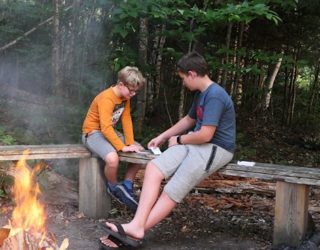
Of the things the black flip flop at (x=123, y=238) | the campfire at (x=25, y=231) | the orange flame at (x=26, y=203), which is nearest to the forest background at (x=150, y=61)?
the orange flame at (x=26, y=203)

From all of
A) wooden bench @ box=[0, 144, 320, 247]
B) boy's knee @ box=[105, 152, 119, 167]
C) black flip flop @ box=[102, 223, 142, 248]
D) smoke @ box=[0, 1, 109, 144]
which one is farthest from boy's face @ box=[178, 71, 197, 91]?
smoke @ box=[0, 1, 109, 144]

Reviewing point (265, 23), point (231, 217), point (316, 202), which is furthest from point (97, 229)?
point (265, 23)

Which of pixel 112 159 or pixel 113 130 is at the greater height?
pixel 113 130

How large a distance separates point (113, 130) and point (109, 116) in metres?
0.15

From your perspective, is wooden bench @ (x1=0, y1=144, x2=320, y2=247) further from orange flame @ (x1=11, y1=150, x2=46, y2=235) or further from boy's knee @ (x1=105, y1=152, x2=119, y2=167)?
orange flame @ (x1=11, y1=150, x2=46, y2=235)

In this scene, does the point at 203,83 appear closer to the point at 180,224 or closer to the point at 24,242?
the point at 180,224

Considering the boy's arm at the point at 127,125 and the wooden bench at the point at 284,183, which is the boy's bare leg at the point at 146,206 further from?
the boy's arm at the point at 127,125

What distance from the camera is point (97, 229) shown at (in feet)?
15.4

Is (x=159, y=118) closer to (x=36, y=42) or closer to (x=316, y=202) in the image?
(x=36, y=42)

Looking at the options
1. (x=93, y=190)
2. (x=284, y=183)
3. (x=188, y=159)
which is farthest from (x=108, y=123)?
(x=284, y=183)

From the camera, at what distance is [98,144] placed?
4672 millimetres

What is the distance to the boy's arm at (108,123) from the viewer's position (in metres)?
4.51

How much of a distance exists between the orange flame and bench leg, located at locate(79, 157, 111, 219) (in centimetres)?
51

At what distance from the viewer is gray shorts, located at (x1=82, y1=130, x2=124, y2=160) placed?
181 inches
